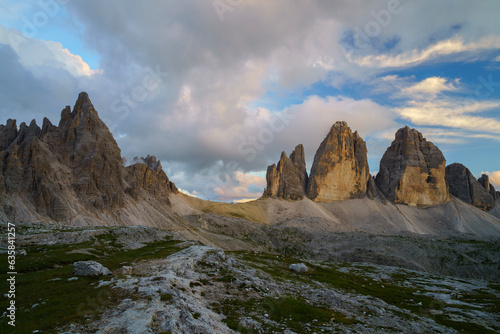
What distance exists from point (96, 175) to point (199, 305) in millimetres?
145768

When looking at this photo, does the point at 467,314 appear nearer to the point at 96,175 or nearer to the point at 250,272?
the point at 250,272

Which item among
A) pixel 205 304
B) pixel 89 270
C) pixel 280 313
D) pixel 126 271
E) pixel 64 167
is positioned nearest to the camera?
pixel 205 304

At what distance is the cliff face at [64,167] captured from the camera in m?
115

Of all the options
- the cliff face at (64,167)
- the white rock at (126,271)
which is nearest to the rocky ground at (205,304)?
the white rock at (126,271)

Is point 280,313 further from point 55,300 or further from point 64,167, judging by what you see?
point 64,167

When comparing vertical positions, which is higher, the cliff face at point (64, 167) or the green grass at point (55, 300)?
the cliff face at point (64, 167)

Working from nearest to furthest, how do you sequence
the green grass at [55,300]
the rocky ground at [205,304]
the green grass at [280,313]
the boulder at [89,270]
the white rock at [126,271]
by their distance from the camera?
the green grass at [55,300], the rocky ground at [205,304], the green grass at [280,313], the boulder at [89,270], the white rock at [126,271]

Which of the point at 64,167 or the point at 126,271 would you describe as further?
the point at 64,167

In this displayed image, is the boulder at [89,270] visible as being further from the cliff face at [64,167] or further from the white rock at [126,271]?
the cliff face at [64,167]

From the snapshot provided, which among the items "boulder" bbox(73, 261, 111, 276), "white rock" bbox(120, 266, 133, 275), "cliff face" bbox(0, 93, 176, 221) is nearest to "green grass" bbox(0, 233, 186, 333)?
"boulder" bbox(73, 261, 111, 276)

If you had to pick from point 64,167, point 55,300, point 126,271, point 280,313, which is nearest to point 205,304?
point 280,313

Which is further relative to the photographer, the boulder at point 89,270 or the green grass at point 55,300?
the boulder at point 89,270

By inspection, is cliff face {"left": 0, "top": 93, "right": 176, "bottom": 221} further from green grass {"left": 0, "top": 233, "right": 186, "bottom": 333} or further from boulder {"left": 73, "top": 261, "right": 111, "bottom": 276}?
boulder {"left": 73, "top": 261, "right": 111, "bottom": 276}

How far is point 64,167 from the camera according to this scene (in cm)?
14088
